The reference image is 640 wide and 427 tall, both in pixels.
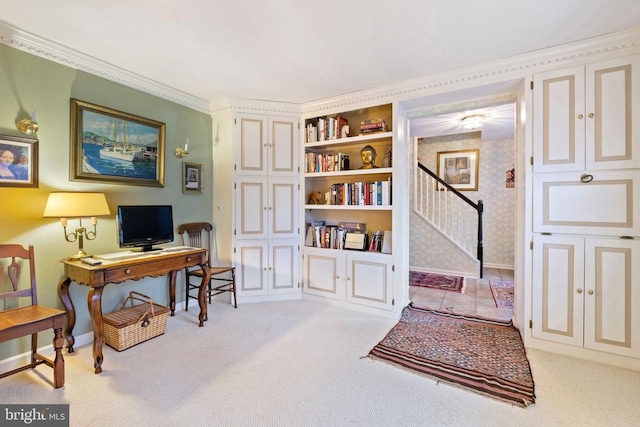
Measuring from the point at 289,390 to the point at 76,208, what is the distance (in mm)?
2066

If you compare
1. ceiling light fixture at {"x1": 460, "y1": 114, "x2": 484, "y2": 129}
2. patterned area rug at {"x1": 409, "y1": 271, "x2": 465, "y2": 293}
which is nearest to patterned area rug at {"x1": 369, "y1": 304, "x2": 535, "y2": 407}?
patterned area rug at {"x1": 409, "y1": 271, "x2": 465, "y2": 293}

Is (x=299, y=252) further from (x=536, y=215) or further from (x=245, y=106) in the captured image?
(x=536, y=215)

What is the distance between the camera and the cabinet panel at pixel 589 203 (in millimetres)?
2105

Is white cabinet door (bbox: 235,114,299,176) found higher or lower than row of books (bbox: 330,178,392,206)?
higher

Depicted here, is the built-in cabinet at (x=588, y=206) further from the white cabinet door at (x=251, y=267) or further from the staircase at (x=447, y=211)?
the white cabinet door at (x=251, y=267)

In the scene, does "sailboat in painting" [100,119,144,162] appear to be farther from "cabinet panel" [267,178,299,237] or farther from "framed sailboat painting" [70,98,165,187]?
"cabinet panel" [267,178,299,237]

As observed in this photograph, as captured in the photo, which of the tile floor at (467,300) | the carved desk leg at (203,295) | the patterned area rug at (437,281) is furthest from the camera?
the patterned area rug at (437,281)

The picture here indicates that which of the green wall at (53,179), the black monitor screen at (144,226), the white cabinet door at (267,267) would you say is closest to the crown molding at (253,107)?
the green wall at (53,179)

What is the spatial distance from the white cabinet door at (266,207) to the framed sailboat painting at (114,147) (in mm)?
A: 902

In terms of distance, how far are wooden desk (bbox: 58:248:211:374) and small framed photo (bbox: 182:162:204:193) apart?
34.4 inches

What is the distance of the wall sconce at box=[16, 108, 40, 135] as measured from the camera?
6.89 ft

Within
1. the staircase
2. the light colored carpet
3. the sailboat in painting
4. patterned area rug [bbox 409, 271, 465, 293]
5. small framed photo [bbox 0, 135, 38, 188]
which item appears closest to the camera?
the light colored carpet

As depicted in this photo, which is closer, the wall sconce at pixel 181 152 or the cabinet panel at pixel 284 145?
the wall sconce at pixel 181 152

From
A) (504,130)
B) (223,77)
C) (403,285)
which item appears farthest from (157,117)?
(504,130)
